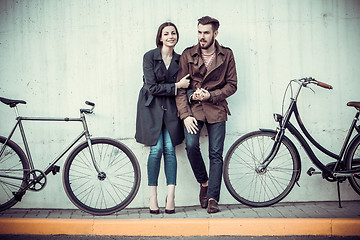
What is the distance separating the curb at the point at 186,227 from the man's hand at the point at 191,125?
105cm

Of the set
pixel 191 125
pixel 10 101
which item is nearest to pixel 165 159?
pixel 191 125

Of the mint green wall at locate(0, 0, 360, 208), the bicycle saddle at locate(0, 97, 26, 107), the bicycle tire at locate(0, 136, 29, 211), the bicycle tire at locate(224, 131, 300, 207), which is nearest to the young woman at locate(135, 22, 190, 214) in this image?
the mint green wall at locate(0, 0, 360, 208)

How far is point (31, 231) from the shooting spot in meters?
5.14

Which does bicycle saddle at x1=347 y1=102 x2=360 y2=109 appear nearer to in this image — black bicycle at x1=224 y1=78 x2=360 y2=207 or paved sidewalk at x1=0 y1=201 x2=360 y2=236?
black bicycle at x1=224 y1=78 x2=360 y2=207

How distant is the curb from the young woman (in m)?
0.54

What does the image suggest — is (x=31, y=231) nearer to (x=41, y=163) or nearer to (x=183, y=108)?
(x=41, y=163)

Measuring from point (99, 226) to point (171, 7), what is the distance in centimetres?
290

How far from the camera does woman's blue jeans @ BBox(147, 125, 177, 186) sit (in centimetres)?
558

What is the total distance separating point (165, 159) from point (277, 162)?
1.53 metres

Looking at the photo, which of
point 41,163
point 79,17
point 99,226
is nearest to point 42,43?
point 79,17

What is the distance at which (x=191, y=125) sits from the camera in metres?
5.45

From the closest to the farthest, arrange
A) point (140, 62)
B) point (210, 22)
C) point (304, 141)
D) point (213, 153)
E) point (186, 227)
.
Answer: point (186, 227) → point (210, 22) → point (213, 153) → point (304, 141) → point (140, 62)

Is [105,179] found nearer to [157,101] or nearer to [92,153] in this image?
[92,153]

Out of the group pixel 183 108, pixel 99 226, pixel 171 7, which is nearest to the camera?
pixel 99 226
